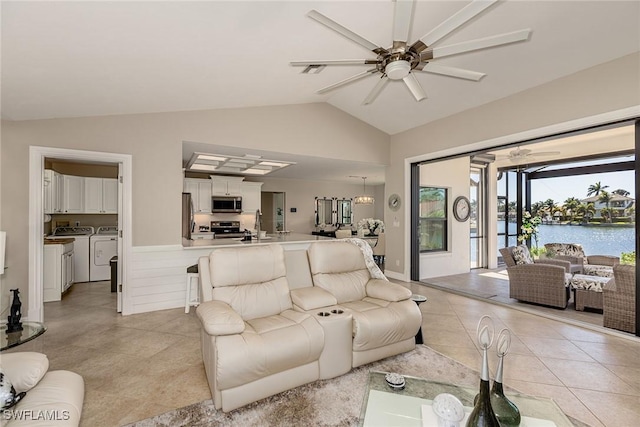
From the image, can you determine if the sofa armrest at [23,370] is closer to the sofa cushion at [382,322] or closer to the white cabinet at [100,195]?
the sofa cushion at [382,322]

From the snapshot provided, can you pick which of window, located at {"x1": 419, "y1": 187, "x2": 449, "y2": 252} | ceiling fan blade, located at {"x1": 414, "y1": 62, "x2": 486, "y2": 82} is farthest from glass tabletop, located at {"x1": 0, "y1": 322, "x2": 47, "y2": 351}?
window, located at {"x1": 419, "y1": 187, "x2": 449, "y2": 252}

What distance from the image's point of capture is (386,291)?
2992 mm

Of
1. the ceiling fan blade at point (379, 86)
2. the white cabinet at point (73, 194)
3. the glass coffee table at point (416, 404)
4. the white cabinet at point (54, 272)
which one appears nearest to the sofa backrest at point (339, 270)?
the glass coffee table at point (416, 404)

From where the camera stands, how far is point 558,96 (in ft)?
11.8

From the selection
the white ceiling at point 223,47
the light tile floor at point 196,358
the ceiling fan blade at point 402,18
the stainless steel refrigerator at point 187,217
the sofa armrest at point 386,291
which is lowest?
the light tile floor at point 196,358

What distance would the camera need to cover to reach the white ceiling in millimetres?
2037

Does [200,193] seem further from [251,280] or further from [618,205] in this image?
[618,205]

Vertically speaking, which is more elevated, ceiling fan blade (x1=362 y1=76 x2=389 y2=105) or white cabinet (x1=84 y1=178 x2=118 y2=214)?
ceiling fan blade (x1=362 y1=76 x2=389 y2=105)

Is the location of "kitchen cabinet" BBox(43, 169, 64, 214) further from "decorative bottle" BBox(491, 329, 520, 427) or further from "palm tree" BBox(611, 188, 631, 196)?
"palm tree" BBox(611, 188, 631, 196)

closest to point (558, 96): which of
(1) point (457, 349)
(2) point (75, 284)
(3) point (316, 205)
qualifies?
(1) point (457, 349)

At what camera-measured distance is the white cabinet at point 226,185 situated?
24.2ft

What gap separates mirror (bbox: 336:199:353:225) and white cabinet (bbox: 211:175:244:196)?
3.77 metres

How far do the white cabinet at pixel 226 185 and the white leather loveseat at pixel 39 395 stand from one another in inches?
231

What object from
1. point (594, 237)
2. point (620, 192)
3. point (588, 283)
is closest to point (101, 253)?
point (588, 283)
